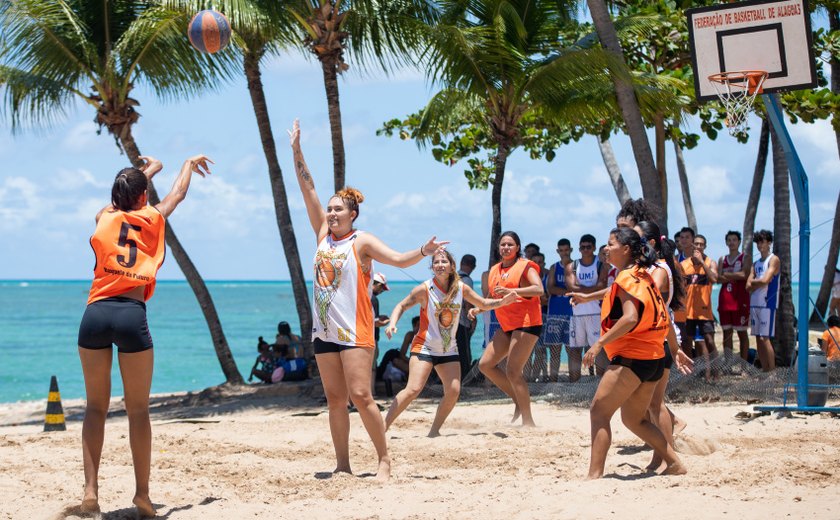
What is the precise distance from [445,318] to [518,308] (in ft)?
2.44

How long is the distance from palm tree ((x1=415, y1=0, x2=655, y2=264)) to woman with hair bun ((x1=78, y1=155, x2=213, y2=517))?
784 centimetres

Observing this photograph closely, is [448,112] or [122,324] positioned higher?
[448,112]

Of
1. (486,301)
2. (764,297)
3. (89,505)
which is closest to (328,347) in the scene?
(89,505)

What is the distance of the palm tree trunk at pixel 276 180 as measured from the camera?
1447 cm

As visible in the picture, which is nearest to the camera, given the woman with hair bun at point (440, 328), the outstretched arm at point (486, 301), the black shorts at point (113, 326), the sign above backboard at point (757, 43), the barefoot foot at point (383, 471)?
the black shorts at point (113, 326)

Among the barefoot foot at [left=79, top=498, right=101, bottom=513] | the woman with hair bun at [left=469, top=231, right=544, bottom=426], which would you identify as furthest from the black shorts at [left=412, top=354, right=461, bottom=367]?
the barefoot foot at [left=79, top=498, right=101, bottom=513]

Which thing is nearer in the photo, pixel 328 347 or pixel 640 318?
pixel 640 318

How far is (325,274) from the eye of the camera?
637 centimetres

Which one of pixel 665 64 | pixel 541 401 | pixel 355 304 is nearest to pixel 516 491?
pixel 355 304

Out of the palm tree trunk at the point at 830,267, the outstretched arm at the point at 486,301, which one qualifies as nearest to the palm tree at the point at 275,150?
the outstretched arm at the point at 486,301

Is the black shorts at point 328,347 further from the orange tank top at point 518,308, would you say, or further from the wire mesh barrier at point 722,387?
the wire mesh barrier at point 722,387

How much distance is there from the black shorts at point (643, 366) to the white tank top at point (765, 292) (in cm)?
648

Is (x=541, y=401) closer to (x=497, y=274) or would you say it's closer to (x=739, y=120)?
(x=497, y=274)

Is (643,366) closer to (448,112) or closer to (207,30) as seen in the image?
(207,30)
